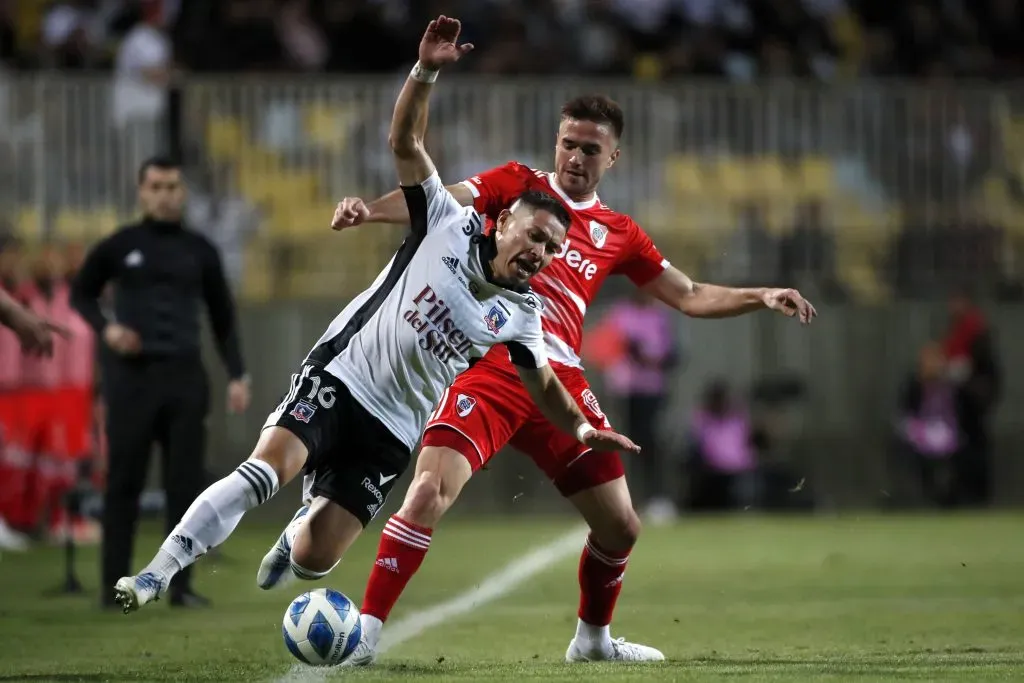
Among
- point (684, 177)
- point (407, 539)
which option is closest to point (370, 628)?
point (407, 539)

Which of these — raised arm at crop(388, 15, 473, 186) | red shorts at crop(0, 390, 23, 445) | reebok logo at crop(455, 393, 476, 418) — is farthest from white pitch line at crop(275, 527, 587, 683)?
red shorts at crop(0, 390, 23, 445)

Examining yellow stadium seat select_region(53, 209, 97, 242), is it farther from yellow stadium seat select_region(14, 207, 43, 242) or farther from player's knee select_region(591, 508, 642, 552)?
player's knee select_region(591, 508, 642, 552)

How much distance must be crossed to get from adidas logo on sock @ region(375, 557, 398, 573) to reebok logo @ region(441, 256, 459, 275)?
1.22 metres

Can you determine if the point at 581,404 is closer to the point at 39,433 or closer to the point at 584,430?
the point at 584,430

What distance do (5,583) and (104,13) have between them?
968 centimetres

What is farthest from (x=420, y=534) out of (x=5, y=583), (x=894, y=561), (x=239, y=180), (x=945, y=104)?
(x=945, y=104)

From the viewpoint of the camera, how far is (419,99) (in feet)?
22.7

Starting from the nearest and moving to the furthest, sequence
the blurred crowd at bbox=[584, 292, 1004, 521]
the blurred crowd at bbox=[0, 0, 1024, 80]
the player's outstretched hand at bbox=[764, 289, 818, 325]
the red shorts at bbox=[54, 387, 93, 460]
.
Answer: the player's outstretched hand at bbox=[764, 289, 818, 325] < the red shorts at bbox=[54, 387, 93, 460] < the blurred crowd at bbox=[584, 292, 1004, 521] < the blurred crowd at bbox=[0, 0, 1024, 80]

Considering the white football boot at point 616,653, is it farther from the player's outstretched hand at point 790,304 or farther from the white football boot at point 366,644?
the player's outstretched hand at point 790,304

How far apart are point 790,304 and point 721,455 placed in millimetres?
10680

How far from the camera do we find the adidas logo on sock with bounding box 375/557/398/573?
7.21 meters

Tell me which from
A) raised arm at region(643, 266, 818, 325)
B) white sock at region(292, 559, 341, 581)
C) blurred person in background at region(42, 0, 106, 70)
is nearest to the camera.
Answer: white sock at region(292, 559, 341, 581)

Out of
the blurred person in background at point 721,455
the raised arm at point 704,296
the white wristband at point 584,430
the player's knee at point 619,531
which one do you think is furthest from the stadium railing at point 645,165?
the white wristband at point 584,430

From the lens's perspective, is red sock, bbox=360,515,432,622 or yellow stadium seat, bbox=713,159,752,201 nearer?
red sock, bbox=360,515,432,622
